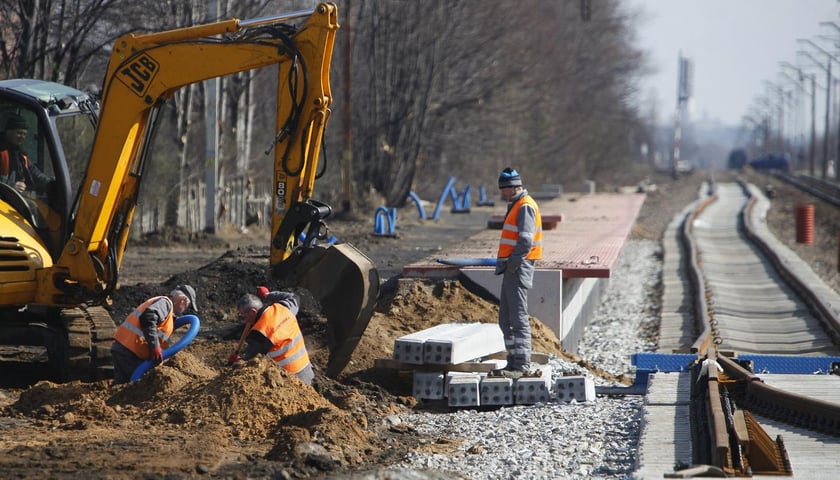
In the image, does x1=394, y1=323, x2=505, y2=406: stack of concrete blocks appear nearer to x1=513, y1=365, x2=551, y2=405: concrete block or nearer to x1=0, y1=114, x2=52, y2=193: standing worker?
x1=513, y1=365, x2=551, y2=405: concrete block

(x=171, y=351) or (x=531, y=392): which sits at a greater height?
(x=171, y=351)

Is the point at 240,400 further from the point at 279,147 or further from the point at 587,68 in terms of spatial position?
the point at 587,68

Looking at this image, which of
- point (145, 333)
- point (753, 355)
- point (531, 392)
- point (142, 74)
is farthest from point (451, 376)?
point (753, 355)

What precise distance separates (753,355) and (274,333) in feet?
18.8

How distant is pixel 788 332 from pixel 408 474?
1074cm

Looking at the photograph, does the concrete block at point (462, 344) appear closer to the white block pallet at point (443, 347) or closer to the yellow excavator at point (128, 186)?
the white block pallet at point (443, 347)

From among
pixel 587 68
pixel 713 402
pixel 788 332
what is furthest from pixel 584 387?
pixel 587 68

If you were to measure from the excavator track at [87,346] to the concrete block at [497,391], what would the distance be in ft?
10.9

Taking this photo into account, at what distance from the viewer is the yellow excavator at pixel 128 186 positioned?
10.1 meters

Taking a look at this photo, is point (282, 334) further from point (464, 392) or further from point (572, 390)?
point (572, 390)

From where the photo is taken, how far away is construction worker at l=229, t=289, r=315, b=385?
951 cm

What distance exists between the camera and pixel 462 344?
34.1 feet

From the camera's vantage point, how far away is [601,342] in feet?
52.3

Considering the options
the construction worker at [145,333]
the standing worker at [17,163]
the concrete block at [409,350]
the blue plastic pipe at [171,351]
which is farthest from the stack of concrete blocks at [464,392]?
the standing worker at [17,163]
